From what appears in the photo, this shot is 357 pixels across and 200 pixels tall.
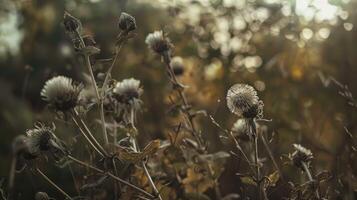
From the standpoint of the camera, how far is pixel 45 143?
195cm

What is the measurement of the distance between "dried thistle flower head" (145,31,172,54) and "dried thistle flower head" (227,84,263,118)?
0.51 metres

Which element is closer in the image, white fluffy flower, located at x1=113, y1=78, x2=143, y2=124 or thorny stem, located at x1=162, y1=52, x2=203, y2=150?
white fluffy flower, located at x1=113, y1=78, x2=143, y2=124

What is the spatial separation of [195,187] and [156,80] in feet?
8.80

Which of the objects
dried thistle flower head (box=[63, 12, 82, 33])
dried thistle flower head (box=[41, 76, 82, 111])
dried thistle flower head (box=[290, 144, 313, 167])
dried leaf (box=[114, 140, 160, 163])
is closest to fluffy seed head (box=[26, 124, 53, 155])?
dried thistle flower head (box=[41, 76, 82, 111])

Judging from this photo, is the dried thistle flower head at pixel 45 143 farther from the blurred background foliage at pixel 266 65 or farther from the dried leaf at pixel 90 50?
the blurred background foliage at pixel 266 65

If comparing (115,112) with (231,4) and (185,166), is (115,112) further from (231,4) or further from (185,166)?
(231,4)

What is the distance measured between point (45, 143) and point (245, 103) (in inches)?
25.7

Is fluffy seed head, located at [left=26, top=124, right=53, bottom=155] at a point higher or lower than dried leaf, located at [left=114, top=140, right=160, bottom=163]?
higher

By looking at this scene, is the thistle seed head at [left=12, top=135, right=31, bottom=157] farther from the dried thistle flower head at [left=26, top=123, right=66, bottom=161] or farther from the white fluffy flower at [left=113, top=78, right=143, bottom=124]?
the white fluffy flower at [left=113, top=78, right=143, bottom=124]

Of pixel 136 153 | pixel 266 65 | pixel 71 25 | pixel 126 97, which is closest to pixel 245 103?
pixel 136 153

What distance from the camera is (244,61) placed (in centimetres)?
437

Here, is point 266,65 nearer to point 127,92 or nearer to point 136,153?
point 127,92

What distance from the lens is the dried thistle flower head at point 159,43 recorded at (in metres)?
2.42

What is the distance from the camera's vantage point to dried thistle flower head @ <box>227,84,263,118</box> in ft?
6.26
